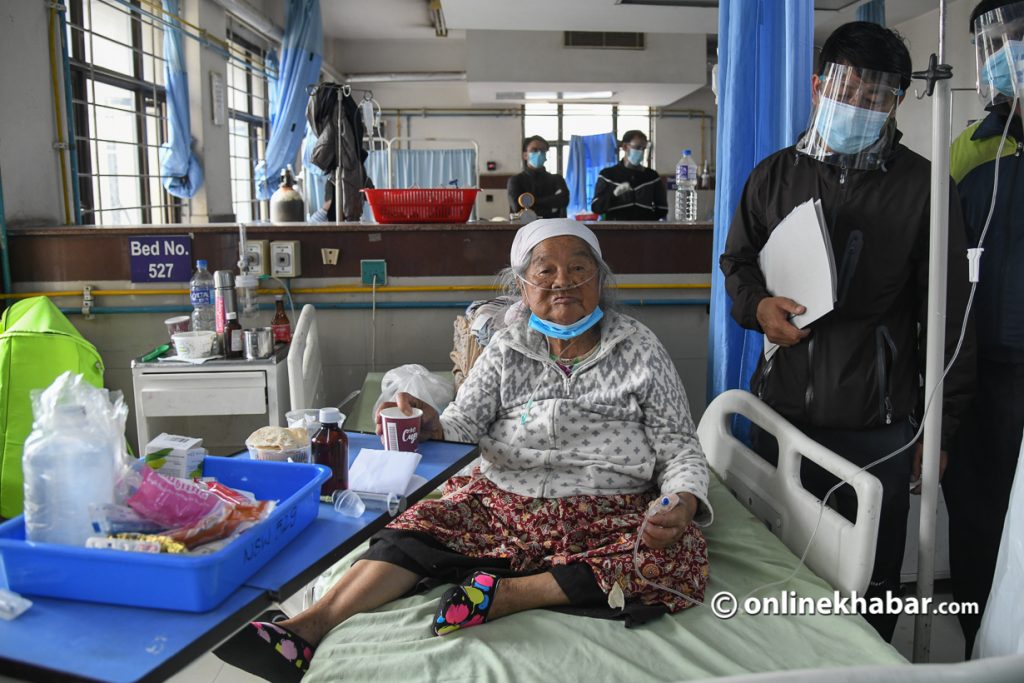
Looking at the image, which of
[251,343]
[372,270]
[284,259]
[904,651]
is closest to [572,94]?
[372,270]

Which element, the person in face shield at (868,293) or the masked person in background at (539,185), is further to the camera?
the masked person in background at (539,185)

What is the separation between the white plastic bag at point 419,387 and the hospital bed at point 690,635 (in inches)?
40.6

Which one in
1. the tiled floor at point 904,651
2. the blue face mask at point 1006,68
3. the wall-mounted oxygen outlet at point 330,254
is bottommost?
the tiled floor at point 904,651

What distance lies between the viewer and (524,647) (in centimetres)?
148

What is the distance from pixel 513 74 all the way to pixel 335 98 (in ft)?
10.7

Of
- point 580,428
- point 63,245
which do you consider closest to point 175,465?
point 580,428

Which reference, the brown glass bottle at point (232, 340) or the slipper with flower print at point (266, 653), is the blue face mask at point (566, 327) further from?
the brown glass bottle at point (232, 340)

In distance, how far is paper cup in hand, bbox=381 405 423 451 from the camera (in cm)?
170

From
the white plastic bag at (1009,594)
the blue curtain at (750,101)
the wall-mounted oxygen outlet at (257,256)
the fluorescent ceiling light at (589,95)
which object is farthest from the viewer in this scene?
the fluorescent ceiling light at (589,95)

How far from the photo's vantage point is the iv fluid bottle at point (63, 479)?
110 centimetres

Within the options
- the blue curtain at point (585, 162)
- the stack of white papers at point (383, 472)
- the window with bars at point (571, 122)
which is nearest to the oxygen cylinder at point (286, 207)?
the stack of white papers at point (383, 472)

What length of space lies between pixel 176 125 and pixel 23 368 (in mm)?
3462

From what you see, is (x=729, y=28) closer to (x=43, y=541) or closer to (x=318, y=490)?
(x=318, y=490)

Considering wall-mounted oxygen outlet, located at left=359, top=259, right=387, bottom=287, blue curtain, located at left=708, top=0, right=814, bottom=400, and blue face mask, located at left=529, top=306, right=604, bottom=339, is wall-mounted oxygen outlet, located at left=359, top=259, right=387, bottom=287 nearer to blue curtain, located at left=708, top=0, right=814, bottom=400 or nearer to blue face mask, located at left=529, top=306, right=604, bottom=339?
blue curtain, located at left=708, top=0, right=814, bottom=400
